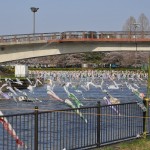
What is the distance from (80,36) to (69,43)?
5.60ft

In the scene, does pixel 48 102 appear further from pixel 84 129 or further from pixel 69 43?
pixel 84 129

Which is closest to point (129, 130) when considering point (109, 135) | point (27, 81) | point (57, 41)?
point (109, 135)

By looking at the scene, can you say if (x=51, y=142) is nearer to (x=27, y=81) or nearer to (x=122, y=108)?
(x=122, y=108)

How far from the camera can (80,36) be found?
206ft

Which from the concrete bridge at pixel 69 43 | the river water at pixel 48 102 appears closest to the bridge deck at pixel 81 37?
the concrete bridge at pixel 69 43

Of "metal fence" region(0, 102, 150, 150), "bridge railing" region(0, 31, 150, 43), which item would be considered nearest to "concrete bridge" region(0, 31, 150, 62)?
"bridge railing" region(0, 31, 150, 43)

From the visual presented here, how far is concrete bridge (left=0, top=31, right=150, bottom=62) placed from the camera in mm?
61250

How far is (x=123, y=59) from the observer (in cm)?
14488

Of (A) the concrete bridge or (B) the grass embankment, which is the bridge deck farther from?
(B) the grass embankment

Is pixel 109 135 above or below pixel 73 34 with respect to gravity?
below

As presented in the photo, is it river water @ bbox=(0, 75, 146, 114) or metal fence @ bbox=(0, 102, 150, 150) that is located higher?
metal fence @ bbox=(0, 102, 150, 150)

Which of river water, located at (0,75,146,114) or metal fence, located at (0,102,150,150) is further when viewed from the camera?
river water, located at (0,75,146,114)

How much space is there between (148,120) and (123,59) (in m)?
128

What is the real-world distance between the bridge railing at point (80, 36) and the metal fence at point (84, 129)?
43.7 m
